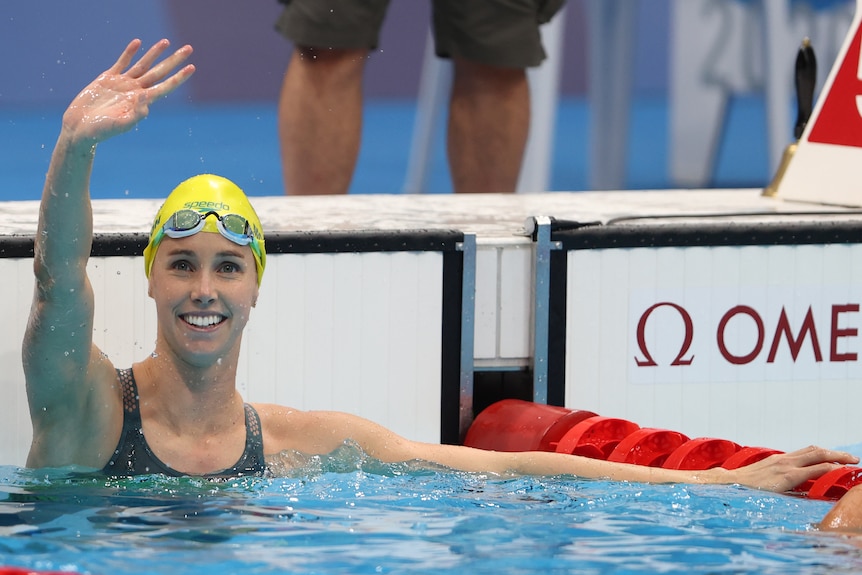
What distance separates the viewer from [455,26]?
3.90 m

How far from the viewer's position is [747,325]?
11.2 feet

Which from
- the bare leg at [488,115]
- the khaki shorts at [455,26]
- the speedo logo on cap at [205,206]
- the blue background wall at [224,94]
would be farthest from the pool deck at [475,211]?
the blue background wall at [224,94]

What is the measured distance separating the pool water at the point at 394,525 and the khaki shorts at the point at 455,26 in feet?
4.39

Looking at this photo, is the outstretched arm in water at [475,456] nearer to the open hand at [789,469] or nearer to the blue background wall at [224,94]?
the open hand at [789,469]

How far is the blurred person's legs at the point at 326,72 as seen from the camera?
373 centimetres

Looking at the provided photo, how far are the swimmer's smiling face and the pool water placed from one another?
26 centimetres

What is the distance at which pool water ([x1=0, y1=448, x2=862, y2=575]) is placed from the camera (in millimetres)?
2293

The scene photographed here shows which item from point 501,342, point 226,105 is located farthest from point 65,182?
point 226,105

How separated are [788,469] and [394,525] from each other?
0.75 metres

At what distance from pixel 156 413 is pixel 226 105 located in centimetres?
671

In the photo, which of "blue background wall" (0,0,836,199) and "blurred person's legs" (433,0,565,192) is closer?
"blurred person's legs" (433,0,565,192)

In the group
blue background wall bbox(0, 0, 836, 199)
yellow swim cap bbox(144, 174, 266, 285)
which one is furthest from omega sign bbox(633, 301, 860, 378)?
blue background wall bbox(0, 0, 836, 199)

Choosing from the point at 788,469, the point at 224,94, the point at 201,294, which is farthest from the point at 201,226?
the point at 224,94

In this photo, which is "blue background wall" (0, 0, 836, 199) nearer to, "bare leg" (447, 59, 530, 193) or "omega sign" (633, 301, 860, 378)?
"bare leg" (447, 59, 530, 193)
